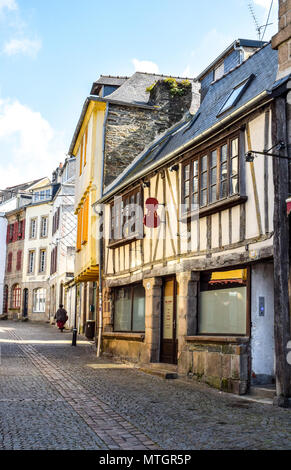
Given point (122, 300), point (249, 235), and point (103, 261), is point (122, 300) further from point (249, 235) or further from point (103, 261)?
point (249, 235)

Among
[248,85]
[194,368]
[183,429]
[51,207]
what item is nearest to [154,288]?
[194,368]

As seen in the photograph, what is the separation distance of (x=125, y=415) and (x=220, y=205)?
420 centimetres

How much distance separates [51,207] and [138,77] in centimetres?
1985

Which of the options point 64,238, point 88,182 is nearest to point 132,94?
point 88,182

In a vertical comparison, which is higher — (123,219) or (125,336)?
(123,219)

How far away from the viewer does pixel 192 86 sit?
1905 centimetres

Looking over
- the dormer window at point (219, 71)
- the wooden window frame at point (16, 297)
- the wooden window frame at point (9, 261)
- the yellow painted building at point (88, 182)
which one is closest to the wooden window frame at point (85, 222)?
the yellow painted building at point (88, 182)

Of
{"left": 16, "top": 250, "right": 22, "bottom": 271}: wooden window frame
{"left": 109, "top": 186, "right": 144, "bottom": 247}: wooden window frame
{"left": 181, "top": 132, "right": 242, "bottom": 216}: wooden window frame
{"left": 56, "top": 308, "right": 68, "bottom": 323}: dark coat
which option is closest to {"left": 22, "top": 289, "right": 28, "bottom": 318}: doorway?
{"left": 16, "top": 250, "right": 22, "bottom": 271}: wooden window frame

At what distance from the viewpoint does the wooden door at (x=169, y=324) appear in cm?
1195

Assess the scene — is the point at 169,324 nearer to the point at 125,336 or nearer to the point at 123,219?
the point at 125,336

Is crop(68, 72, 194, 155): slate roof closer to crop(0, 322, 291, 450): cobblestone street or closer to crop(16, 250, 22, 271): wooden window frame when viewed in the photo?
crop(0, 322, 291, 450): cobblestone street

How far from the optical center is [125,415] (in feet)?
22.3

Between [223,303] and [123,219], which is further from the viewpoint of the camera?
[123,219]

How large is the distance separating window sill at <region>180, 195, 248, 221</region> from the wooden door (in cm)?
208
